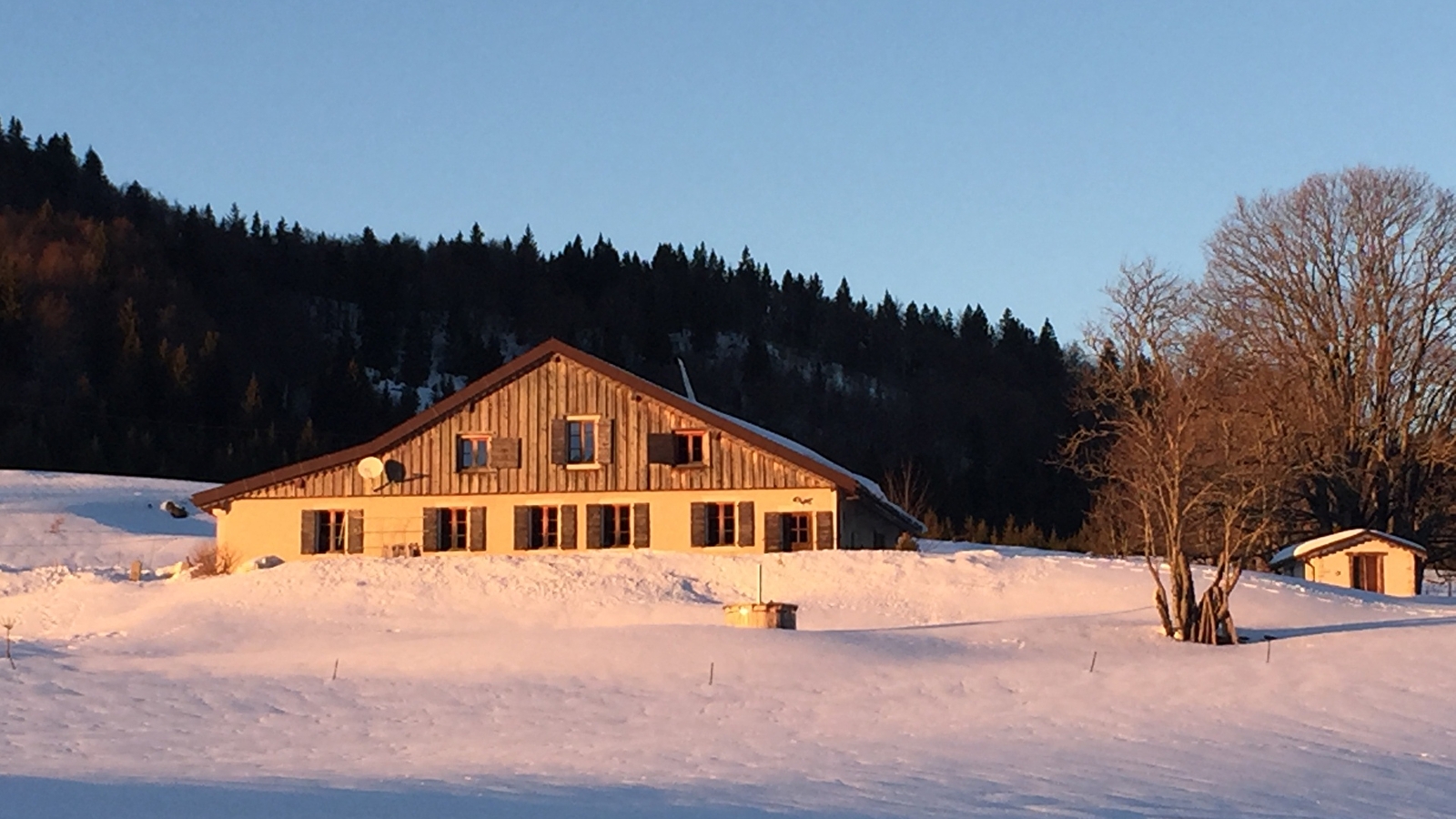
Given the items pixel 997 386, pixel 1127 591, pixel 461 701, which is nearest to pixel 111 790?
pixel 461 701

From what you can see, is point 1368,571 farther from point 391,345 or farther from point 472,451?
point 391,345

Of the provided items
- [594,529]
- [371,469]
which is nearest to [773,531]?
[594,529]

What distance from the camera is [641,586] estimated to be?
3088cm

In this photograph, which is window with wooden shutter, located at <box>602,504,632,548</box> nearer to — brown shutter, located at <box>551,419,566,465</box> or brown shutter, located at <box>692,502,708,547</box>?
brown shutter, located at <box>551,419,566,465</box>

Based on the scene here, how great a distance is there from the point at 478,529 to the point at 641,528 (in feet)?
12.7

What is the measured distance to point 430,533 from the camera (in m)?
38.1

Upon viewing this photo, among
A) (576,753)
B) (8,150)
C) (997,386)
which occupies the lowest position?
(576,753)

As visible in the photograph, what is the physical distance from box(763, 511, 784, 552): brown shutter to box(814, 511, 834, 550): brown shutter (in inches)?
31.7

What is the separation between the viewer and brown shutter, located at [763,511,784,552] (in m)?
37.6

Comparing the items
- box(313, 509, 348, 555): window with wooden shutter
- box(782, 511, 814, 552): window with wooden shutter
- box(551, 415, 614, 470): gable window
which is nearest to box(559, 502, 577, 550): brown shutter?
box(551, 415, 614, 470): gable window

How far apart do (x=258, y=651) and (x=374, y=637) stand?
2.05m

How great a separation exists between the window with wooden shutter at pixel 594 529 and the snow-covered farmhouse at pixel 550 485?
0.04m

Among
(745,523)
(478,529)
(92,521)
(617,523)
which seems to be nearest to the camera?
(745,523)

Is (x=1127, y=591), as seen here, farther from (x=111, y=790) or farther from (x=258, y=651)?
(x=111, y=790)
